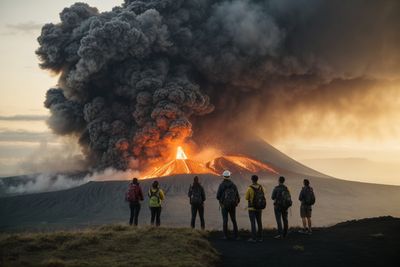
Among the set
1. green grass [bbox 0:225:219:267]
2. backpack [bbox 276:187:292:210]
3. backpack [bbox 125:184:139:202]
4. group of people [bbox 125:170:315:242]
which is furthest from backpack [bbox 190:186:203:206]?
backpack [bbox 276:187:292:210]

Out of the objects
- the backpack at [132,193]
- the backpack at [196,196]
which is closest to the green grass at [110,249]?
the backpack at [196,196]

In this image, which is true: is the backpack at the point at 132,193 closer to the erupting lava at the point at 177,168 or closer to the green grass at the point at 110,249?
the green grass at the point at 110,249

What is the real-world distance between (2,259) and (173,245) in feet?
14.8

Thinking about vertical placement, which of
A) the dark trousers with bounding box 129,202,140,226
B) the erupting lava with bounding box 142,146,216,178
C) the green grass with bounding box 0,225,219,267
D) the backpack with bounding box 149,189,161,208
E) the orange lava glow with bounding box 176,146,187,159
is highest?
the orange lava glow with bounding box 176,146,187,159

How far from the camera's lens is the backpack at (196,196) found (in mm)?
18156

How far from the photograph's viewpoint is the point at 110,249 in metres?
13.2

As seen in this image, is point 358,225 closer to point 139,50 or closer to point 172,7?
point 139,50

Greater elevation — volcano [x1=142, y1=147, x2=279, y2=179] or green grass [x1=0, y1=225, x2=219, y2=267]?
volcano [x1=142, y1=147, x2=279, y2=179]

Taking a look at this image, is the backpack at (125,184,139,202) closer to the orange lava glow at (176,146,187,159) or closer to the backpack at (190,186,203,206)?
the backpack at (190,186,203,206)

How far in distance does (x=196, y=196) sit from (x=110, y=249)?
5.49 metres

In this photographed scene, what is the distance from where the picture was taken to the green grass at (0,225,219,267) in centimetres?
1152

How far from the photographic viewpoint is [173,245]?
13.9m

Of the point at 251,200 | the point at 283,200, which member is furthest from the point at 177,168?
the point at 251,200

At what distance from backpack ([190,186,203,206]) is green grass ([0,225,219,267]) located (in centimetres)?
209
